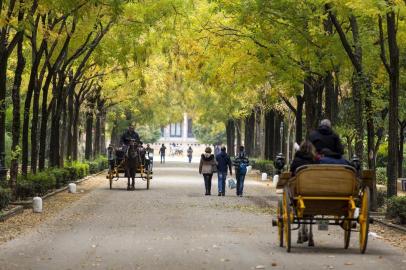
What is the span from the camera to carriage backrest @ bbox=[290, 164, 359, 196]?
14508 millimetres

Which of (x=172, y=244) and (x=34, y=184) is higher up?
(x=34, y=184)

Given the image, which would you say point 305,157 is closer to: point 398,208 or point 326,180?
point 326,180

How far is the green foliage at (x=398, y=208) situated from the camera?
1995 centimetres

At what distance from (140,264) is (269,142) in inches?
1740

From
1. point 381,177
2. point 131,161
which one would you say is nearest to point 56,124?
point 131,161

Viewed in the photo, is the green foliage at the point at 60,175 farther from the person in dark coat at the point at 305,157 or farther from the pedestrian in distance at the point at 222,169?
the person in dark coat at the point at 305,157

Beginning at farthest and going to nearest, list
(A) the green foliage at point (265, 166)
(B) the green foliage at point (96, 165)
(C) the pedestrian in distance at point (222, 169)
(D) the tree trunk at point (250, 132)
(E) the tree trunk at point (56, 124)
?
(D) the tree trunk at point (250, 132) → (B) the green foliage at point (96, 165) → (A) the green foliage at point (265, 166) → (E) the tree trunk at point (56, 124) → (C) the pedestrian in distance at point (222, 169)

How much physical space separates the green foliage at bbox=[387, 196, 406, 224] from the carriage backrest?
219 inches

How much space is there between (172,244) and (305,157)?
2.55 m

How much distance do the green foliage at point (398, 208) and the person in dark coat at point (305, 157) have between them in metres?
5.12

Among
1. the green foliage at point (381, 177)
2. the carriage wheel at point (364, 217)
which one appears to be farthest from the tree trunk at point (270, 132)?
the carriage wheel at point (364, 217)

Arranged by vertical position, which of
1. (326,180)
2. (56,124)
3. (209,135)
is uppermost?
(209,135)

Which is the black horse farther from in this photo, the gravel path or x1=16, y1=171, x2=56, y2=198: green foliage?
the gravel path

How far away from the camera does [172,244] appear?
616 inches
